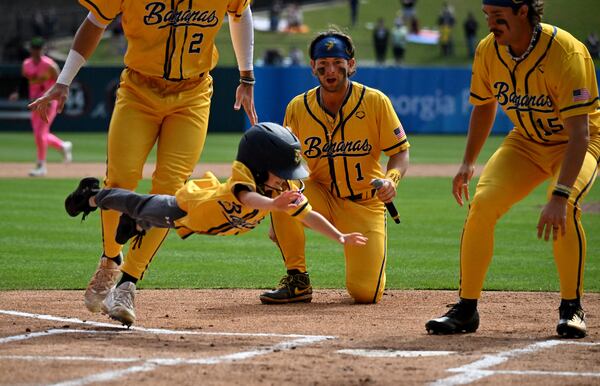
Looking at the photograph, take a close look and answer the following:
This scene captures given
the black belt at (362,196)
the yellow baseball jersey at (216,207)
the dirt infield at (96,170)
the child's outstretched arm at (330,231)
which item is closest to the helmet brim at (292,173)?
the yellow baseball jersey at (216,207)

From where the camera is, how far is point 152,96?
6520 millimetres

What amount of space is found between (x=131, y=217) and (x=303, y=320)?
4.33 ft

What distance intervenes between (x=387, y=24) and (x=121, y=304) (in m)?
38.7

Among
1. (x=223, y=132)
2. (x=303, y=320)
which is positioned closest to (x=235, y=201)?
(x=303, y=320)

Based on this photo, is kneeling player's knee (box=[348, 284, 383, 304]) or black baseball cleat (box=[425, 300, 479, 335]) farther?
kneeling player's knee (box=[348, 284, 383, 304])

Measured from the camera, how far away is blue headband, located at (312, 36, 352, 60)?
7410 mm

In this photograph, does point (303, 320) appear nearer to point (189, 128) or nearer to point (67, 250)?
point (189, 128)

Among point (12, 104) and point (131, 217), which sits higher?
point (131, 217)

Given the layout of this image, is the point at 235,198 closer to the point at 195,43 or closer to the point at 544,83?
the point at 195,43

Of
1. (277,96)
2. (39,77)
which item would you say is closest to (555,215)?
(39,77)

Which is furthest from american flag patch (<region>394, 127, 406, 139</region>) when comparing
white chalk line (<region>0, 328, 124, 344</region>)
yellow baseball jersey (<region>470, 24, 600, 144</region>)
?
white chalk line (<region>0, 328, 124, 344</region>)

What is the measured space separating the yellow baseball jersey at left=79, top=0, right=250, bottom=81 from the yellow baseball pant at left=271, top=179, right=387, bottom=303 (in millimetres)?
1602

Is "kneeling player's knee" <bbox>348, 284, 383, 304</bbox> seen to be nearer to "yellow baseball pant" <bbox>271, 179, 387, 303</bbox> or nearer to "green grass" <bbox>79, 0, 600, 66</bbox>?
"yellow baseball pant" <bbox>271, 179, 387, 303</bbox>

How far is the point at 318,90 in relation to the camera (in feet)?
26.0
